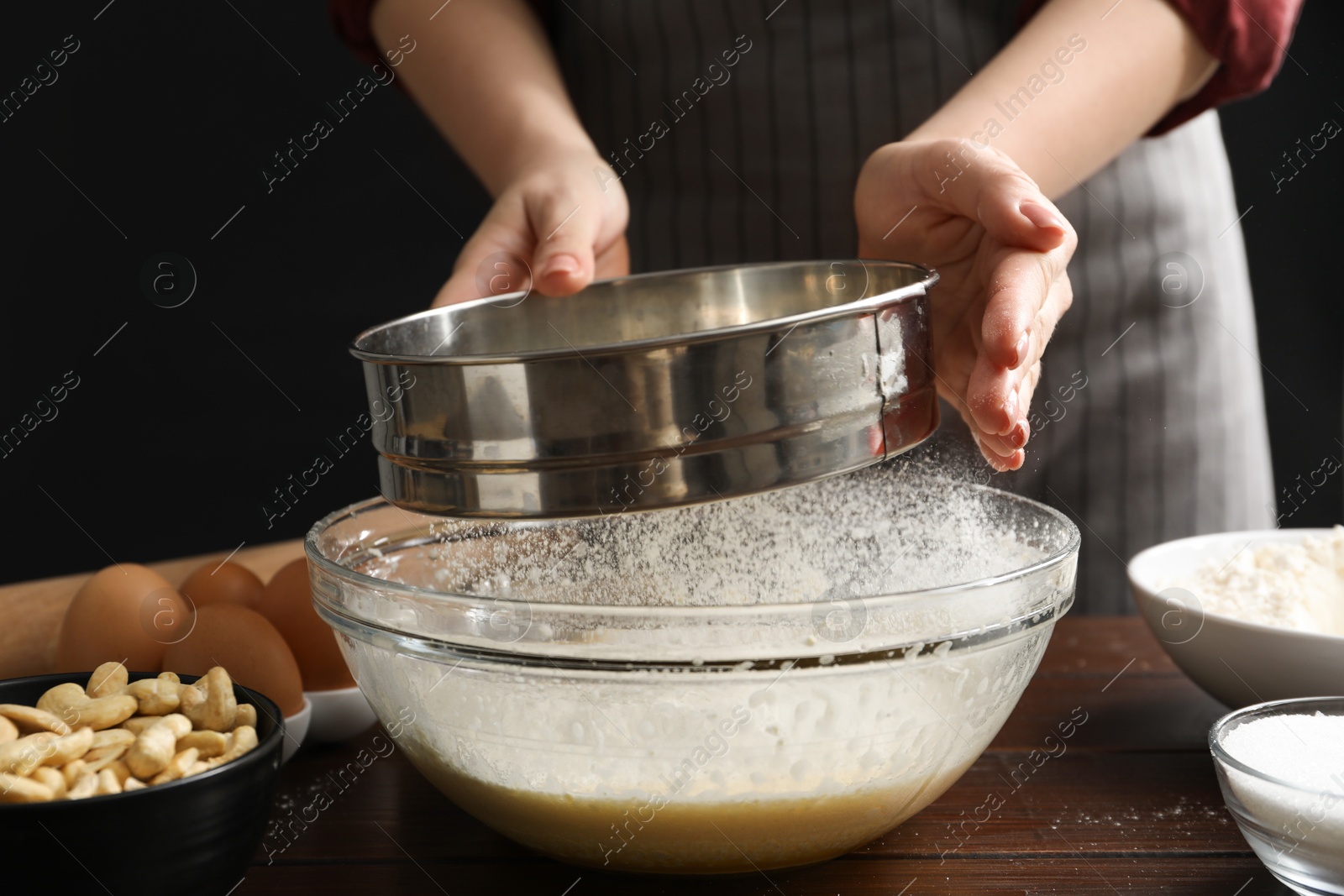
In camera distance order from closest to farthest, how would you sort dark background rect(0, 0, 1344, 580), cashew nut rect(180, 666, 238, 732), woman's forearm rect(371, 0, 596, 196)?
cashew nut rect(180, 666, 238, 732) → woman's forearm rect(371, 0, 596, 196) → dark background rect(0, 0, 1344, 580)

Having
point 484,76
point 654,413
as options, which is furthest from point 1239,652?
point 484,76

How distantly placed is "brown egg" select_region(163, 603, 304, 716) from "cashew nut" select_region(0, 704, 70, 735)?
0.12 metres

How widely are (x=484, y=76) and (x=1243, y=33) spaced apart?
67 cm

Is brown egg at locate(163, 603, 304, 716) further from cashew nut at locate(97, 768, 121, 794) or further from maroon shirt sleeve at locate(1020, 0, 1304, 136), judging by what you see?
maroon shirt sleeve at locate(1020, 0, 1304, 136)

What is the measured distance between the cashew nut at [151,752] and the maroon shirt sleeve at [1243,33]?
3.01ft

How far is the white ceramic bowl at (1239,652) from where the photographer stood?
64cm

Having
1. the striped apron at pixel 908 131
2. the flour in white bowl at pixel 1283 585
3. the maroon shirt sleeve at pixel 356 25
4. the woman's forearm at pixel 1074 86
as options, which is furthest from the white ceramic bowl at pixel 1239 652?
the maroon shirt sleeve at pixel 356 25

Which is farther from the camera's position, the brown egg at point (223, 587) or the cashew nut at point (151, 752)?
the brown egg at point (223, 587)

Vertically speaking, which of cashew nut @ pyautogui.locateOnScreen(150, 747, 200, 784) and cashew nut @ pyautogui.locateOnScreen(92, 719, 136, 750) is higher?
cashew nut @ pyautogui.locateOnScreen(92, 719, 136, 750)

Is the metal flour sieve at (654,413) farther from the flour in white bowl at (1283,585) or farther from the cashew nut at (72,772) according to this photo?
the flour in white bowl at (1283,585)

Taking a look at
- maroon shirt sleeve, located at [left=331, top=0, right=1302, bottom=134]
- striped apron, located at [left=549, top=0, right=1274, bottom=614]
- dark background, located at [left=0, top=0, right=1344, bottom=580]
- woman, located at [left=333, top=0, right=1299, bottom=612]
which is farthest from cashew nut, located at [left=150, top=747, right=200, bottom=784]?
dark background, located at [left=0, top=0, right=1344, bottom=580]

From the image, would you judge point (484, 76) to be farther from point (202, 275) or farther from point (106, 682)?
point (202, 275)

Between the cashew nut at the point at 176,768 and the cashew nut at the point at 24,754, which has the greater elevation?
the cashew nut at the point at 24,754

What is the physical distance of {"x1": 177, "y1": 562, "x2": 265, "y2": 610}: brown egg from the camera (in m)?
0.79
